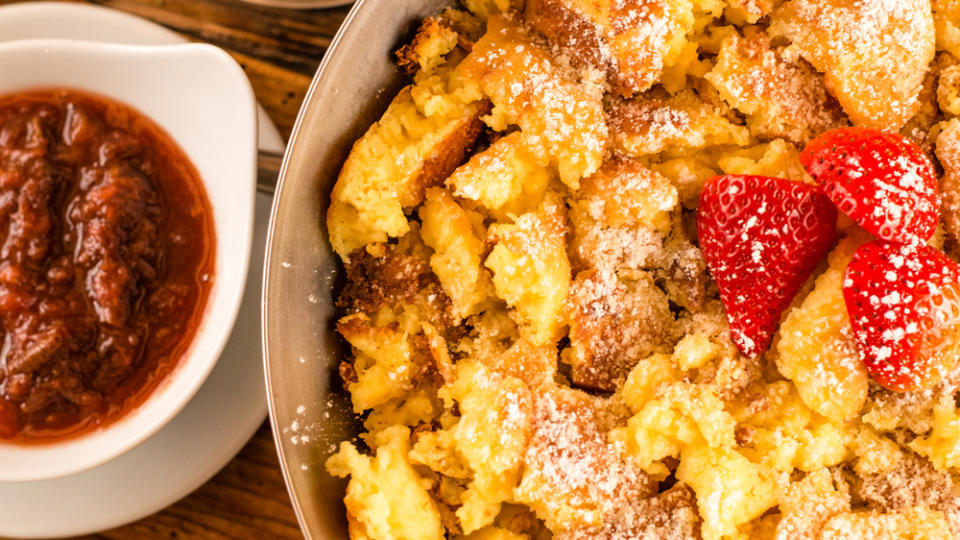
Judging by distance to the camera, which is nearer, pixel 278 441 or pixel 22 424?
pixel 278 441

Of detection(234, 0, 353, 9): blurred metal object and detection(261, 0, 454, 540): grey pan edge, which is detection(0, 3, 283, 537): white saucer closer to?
detection(234, 0, 353, 9): blurred metal object

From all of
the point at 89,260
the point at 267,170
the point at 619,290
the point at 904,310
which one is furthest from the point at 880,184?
the point at 89,260

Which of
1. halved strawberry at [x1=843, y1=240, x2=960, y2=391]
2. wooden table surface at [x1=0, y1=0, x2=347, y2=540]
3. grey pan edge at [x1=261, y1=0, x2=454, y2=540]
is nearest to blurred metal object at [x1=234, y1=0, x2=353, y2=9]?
wooden table surface at [x1=0, y1=0, x2=347, y2=540]

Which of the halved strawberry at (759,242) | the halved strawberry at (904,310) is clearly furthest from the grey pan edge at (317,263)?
the halved strawberry at (904,310)

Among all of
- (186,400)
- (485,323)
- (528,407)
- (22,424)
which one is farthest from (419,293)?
(22,424)

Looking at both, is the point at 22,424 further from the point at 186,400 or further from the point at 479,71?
the point at 479,71

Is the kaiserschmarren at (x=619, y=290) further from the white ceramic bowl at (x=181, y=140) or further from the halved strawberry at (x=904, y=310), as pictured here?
the white ceramic bowl at (x=181, y=140)

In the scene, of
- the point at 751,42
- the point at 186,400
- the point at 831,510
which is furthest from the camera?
the point at 186,400

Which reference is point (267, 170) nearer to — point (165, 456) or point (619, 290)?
point (165, 456)
